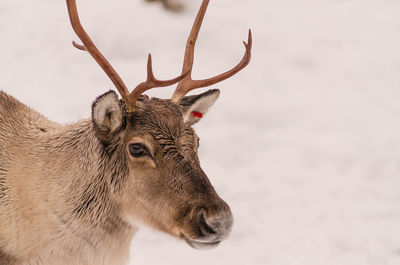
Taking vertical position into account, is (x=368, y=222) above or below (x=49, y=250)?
below

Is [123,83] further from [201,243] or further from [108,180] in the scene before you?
[201,243]

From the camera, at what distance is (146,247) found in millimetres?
6098

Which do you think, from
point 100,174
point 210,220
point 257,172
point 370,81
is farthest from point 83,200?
point 370,81

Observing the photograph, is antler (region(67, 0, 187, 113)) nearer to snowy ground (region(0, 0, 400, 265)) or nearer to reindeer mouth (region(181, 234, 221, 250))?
reindeer mouth (region(181, 234, 221, 250))

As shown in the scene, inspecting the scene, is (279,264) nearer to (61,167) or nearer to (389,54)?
(61,167)

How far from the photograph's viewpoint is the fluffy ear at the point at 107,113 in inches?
147

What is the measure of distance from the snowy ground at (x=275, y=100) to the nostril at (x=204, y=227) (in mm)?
2444

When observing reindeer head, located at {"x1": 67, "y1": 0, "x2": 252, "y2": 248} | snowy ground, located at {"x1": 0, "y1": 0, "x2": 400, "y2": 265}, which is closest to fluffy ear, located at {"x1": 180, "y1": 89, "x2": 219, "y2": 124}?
reindeer head, located at {"x1": 67, "y1": 0, "x2": 252, "y2": 248}

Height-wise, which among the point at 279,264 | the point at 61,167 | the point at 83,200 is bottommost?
the point at 279,264

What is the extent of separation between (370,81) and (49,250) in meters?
6.40

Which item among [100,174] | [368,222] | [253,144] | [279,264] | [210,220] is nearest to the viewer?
[210,220]

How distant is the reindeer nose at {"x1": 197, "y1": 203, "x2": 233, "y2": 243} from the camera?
3582 mm

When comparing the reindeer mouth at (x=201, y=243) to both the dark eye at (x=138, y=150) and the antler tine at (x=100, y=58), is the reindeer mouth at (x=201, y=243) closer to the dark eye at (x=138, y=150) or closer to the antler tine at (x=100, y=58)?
the dark eye at (x=138, y=150)

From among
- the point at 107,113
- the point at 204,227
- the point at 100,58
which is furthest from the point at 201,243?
the point at 100,58
